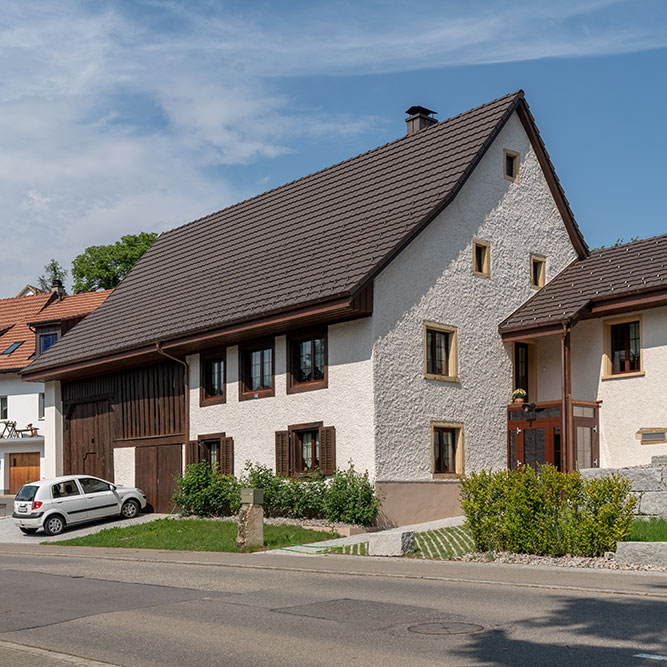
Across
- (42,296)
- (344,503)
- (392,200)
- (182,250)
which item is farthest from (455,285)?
(42,296)

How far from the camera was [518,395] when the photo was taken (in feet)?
84.3

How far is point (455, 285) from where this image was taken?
25141 mm

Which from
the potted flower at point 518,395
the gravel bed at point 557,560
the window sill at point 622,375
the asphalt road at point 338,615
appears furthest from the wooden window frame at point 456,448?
the asphalt road at point 338,615

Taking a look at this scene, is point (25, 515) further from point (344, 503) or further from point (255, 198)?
point (255, 198)

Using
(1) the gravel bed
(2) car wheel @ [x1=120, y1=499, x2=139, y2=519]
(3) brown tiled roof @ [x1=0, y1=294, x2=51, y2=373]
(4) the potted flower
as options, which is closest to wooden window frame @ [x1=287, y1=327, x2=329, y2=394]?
(4) the potted flower

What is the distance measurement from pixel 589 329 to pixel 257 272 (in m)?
9.17

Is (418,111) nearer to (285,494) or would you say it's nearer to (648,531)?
(285,494)

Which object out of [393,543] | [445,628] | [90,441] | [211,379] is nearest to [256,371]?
[211,379]

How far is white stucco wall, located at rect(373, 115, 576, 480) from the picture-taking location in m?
23.2

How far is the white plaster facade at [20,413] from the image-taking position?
4969cm

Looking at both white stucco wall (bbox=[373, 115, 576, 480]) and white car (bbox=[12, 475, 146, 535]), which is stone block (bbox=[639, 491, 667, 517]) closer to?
white stucco wall (bbox=[373, 115, 576, 480])

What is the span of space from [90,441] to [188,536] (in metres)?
11.0

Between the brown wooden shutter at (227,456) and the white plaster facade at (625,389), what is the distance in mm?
9074

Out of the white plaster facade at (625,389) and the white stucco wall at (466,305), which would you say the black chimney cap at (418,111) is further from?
the white plaster facade at (625,389)
